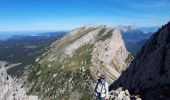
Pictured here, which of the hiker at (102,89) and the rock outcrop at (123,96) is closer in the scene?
the hiker at (102,89)

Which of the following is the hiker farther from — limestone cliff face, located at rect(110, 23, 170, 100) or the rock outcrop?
limestone cliff face, located at rect(110, 23, 170, 100)

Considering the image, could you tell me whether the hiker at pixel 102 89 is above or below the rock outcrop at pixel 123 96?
above

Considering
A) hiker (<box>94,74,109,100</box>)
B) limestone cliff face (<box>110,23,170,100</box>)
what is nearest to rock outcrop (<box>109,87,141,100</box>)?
limestone cliff face (<box>110,23,170,100</box>)

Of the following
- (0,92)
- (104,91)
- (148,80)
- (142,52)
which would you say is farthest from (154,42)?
(0,92)

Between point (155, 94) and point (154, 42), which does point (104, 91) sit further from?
point (154, 42)

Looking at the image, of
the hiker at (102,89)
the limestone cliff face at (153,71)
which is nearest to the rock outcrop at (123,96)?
the limestone cliff face at (153,71)

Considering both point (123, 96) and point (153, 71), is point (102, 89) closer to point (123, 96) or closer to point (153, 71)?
point (123, 96)

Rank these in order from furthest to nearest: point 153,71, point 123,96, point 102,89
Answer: point 153,71 < point 123,96 < point 102,89

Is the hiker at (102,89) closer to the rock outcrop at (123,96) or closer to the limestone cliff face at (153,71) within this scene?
the rock outcrop at (123,96)

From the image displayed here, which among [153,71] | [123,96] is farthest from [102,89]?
[153,71]
